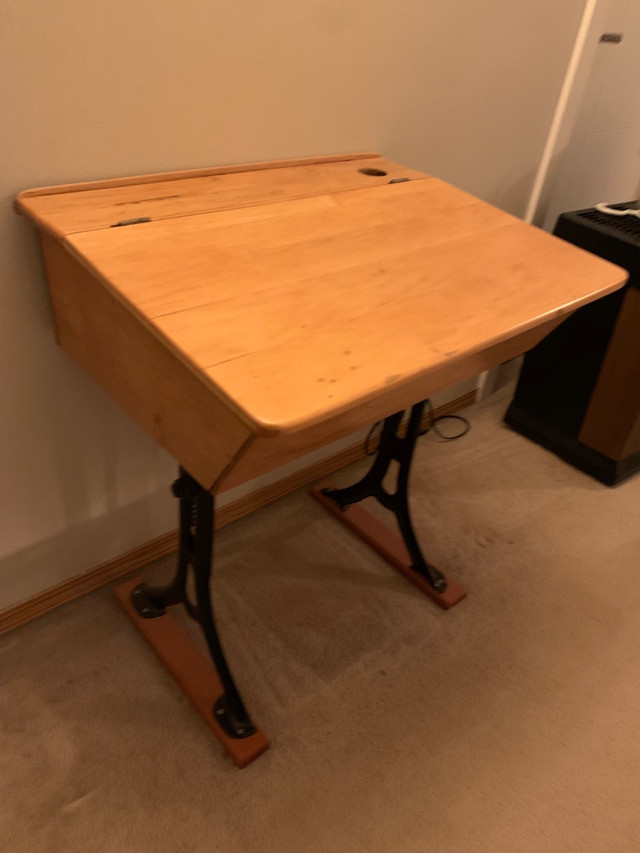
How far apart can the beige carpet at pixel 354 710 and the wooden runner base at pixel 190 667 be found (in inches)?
1.2

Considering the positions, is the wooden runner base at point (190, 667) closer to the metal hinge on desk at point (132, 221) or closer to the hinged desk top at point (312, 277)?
the hinged desk top at point (312, 277)

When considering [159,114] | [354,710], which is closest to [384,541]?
[354,710]

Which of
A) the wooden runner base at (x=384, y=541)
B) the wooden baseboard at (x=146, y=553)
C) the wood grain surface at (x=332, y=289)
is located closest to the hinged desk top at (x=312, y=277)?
the wood grain surface at (x=332, y=289)

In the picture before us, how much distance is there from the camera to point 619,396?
1823 mm

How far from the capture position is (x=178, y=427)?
2.71 feet

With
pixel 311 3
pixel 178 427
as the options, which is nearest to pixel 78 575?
pixel 178 427

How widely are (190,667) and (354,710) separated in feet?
1.12

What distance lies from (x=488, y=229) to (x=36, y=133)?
2.40 feet

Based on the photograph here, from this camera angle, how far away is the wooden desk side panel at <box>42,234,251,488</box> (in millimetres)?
749

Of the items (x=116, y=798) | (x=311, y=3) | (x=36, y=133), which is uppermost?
(x=311, y=3)

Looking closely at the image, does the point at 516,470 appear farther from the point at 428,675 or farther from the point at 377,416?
the point at 377,416

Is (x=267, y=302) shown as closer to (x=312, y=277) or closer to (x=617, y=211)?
(x=312, y=277)

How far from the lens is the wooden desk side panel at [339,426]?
77 cm

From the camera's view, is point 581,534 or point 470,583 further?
point 581,534
